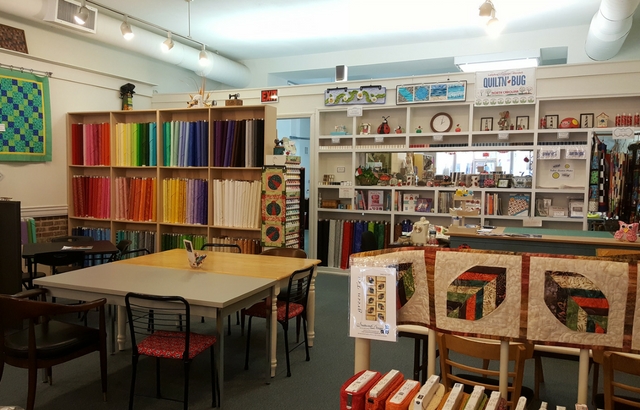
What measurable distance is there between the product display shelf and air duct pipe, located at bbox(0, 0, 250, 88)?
1032mm

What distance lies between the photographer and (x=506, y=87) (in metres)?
6.04

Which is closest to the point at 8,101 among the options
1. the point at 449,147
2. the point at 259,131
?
the point at 259,131

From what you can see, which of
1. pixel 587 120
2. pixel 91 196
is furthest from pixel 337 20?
pixel 91 196

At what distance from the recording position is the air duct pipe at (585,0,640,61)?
4855 mm

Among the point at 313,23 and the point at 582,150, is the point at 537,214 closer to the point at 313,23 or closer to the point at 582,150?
the point at 582,150

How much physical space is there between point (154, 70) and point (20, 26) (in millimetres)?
2320

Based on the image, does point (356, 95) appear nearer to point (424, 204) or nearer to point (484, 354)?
point (424, 204)

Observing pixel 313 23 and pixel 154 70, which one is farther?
pixel 154 70

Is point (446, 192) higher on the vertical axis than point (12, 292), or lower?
higher

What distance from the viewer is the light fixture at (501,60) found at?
7102 mm

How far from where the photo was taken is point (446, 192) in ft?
21.5

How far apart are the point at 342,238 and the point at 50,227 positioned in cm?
414

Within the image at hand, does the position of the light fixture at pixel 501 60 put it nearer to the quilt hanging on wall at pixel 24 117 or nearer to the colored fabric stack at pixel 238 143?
the colored fabric stack at pixel 238 143

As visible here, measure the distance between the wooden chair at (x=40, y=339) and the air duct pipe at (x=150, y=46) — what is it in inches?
150
